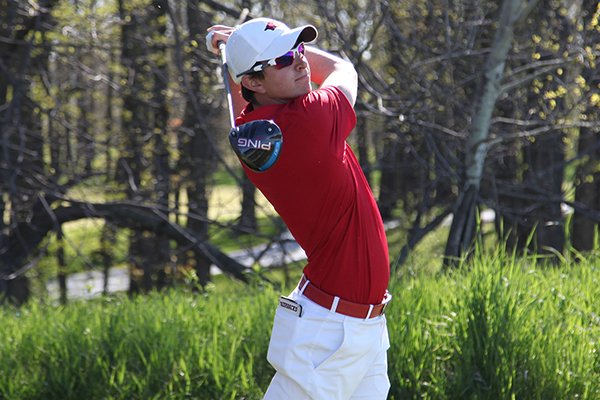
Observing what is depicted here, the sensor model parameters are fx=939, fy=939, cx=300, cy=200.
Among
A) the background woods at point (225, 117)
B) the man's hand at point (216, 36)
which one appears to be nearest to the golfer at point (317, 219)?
the man's hand at point (216, 36)

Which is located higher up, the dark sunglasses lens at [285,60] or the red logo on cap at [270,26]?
the red logo on cap at [270,26]

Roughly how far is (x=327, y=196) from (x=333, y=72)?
1.76 ft

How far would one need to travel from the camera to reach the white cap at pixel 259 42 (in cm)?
307

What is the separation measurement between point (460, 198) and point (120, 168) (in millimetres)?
5088

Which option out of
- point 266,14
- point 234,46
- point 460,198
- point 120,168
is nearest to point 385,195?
point 120,168

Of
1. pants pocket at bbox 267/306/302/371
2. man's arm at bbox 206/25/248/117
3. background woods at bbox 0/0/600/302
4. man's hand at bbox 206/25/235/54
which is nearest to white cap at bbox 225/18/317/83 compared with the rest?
man's arm at bbox 206/25/248/117

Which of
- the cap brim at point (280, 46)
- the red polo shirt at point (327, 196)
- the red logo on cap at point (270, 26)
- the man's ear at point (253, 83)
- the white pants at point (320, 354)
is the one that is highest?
the red logo on cap at point (270, 26)

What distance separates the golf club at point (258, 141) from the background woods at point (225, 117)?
12.8 ft

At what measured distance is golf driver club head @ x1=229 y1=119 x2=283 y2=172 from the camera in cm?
294

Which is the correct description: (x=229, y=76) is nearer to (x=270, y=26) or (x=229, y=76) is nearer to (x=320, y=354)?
(x=270, y=26)

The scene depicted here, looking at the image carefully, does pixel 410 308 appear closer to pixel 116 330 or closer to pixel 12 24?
pixel 116 330

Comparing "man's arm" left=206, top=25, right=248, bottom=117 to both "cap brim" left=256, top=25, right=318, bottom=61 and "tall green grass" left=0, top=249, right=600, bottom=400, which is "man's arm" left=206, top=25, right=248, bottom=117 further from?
"tall green grass" left=0, top=249, right=600, bottom=400

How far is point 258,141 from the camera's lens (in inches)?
115

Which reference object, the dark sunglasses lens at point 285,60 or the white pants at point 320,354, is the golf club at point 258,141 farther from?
the white pants at point 320,354
